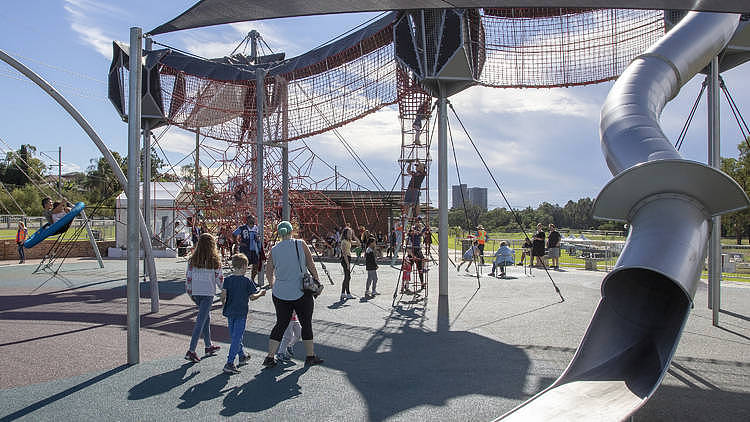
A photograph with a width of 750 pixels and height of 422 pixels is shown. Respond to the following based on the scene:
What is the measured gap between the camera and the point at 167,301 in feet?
37.2

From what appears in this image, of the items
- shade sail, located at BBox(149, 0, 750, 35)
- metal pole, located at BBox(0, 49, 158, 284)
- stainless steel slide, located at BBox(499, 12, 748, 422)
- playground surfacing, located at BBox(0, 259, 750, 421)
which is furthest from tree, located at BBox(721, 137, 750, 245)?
metal pole, located at BBox(0, 49, 158, 284)

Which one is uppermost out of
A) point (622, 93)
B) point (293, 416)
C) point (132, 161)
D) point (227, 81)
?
point (227, 81)

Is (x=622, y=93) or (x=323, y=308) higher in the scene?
(x=622, y=93)

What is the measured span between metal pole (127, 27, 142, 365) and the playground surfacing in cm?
40

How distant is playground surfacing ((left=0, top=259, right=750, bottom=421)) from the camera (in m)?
4.75

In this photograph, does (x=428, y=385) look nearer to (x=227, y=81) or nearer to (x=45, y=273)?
(x=227, y=81)

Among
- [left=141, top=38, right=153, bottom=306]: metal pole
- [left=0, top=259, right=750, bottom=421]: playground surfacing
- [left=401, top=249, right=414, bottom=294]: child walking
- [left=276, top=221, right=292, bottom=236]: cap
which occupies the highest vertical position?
[left=141, top=38, right=153, bottom=306]: metal pole

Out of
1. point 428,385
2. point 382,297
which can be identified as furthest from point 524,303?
point 428,385

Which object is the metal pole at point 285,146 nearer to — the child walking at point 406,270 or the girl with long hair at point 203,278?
the child walking at point 406,270

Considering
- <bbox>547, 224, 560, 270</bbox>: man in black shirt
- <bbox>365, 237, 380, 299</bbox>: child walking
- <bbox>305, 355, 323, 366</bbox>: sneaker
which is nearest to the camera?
<bbox>305, 355, 323, 366</bbox>: sneaker

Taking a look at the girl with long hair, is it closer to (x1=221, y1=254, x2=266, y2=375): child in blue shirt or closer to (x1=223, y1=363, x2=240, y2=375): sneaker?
(x1=221, y1=254, x2=266, y2=375): child in blue shirt

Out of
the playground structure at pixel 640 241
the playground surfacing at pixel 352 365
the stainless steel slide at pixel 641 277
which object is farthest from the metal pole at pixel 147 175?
the stainless steel slide at pixel 641 277

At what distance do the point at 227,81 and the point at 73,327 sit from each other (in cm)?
1089

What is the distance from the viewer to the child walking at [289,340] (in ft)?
21.3
